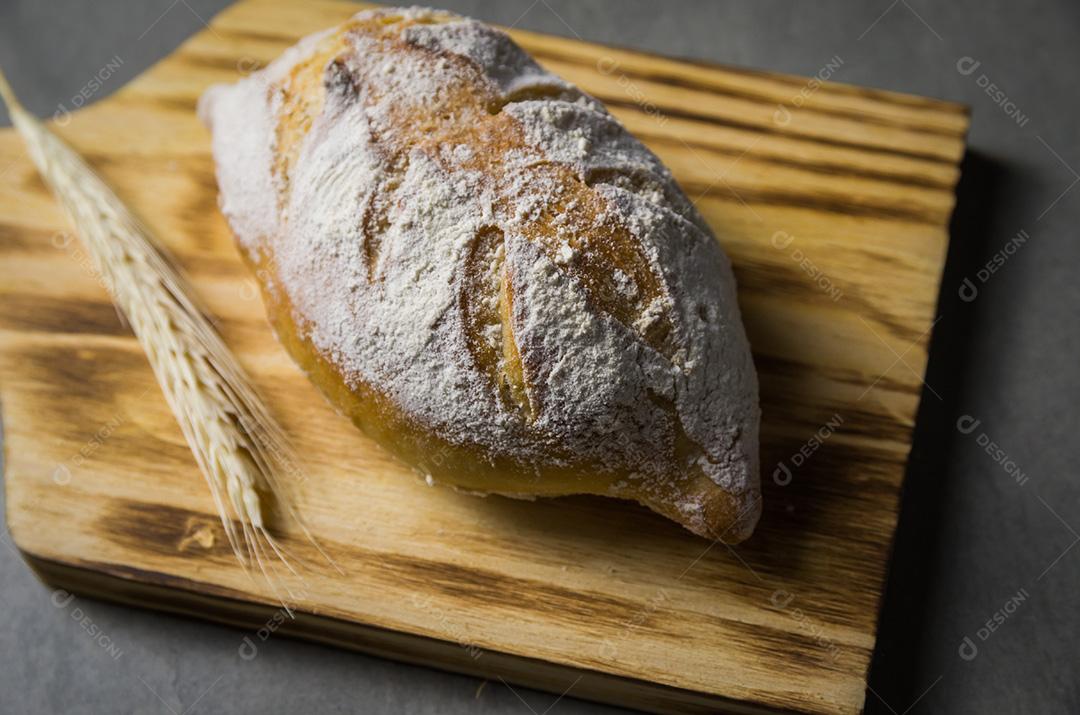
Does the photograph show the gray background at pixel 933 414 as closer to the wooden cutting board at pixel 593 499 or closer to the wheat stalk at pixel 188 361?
the wooden cutting board at pixel 593 499

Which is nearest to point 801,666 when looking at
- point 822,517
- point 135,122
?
point 822,517

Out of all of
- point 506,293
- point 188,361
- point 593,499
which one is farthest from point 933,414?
point 188,361

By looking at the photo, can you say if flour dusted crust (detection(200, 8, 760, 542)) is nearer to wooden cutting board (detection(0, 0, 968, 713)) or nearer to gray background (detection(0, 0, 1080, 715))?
wooden cutting board (detection(0, 0, 968, 713))

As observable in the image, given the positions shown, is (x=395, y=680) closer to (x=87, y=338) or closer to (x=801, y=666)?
(x=801, y=666)

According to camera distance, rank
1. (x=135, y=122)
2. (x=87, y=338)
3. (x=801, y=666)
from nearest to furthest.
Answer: (x=801, y=666) < (x=87, y=338) < (x=135, y=122)

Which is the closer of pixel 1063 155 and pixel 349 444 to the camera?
pixel 349 444

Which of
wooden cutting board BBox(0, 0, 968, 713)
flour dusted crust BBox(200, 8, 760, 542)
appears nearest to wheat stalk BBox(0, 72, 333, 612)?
wooden cutting board BBox(0, 0, 968, 713)

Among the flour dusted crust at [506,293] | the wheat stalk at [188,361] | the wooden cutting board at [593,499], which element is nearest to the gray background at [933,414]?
the wooden cutting board at [593,499]
